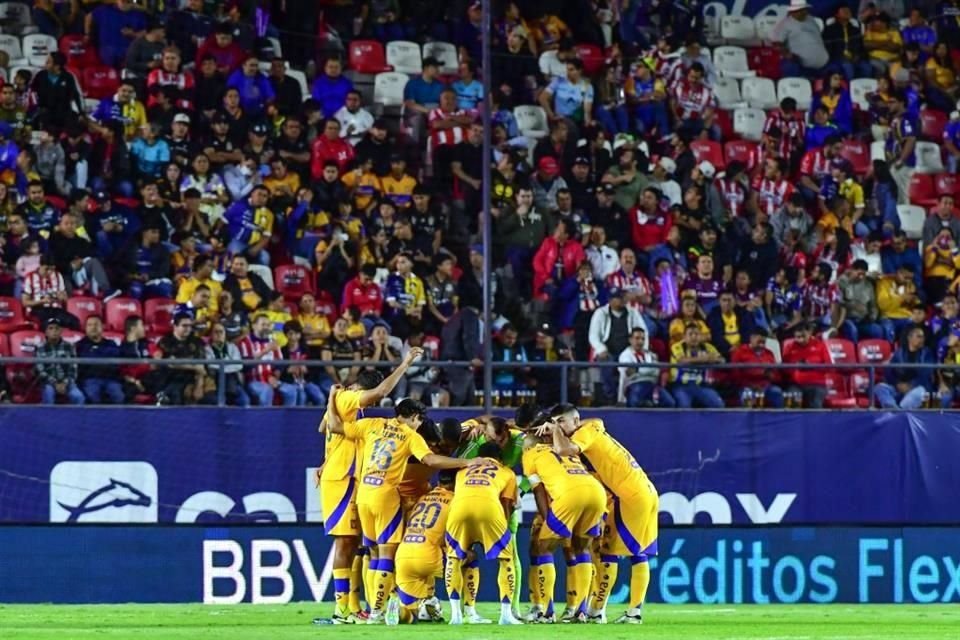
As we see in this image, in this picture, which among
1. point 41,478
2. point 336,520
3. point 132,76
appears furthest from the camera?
point 132,76

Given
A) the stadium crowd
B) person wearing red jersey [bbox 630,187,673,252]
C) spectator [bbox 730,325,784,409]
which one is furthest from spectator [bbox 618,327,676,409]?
person wearing red jersey [bbox 630,187,673,252]

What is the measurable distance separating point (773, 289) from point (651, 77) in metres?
3.86

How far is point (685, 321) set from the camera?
74.5 feet

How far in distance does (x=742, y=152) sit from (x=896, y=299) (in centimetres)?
308

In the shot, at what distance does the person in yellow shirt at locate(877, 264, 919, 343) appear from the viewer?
23969mm

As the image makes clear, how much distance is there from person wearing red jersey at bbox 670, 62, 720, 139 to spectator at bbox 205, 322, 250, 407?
7.75 m

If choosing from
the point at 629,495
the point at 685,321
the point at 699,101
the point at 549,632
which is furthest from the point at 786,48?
the point at 549,632

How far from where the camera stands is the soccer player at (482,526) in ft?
53.7

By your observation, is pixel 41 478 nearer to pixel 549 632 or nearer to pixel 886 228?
pixel 549 632

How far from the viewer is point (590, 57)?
26656mm

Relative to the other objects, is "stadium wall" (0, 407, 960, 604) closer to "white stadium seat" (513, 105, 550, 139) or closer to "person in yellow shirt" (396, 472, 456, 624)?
"person in yellow shirt" (396, 472, 456, 624)

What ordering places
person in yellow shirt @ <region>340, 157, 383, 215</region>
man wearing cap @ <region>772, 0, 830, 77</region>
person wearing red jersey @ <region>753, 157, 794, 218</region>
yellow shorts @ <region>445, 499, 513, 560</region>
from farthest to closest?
1. man wearing cap @ <region>772, 0, 830, 77</region>
2. person wearing red jersey @ <region>753, 157, 794, 218</region>
3. person in yellow shirt @ <region>340, 157, 383, 215</region>
4. yellow shorts @ <region>445, 499, 513, 560</region>

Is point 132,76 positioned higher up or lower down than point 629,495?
higher up

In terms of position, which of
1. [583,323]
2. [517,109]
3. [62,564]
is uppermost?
[517,109]
